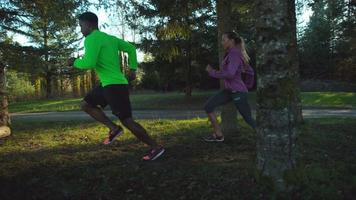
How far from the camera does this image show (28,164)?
6.58 meters

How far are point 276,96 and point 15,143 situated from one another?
5.72m

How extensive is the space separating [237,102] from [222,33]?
1.46 metres

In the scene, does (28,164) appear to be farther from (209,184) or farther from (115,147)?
(209,184)

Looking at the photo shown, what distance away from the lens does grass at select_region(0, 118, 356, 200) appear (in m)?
4.98

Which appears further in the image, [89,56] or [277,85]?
[89,56]

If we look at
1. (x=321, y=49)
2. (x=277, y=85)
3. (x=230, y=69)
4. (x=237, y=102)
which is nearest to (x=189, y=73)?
(x=321, y=49)

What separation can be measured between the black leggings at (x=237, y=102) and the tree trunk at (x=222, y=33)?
0.91 metres

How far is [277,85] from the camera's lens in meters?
4.86

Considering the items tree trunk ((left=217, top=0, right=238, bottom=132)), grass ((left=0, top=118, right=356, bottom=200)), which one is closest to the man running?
grass ((left=0, top=118, right=356, bottom=200))

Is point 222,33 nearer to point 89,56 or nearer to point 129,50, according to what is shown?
point 129,50

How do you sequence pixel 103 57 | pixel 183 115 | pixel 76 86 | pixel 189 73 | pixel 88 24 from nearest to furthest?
pixel 103 57 → pixel 88 24 → pixel 183 115 → pixel 189 73 → pixel 76 86

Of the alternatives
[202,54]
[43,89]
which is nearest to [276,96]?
[202,54]

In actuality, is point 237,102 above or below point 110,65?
below

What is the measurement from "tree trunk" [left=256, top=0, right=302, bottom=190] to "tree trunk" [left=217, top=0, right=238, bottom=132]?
3157mm
